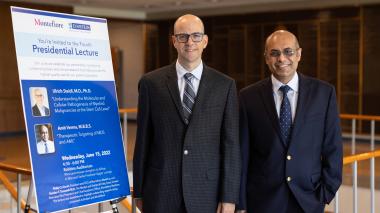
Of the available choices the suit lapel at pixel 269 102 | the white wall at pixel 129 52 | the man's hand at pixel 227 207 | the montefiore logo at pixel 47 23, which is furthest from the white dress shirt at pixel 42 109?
the white wall at pixel 129 52

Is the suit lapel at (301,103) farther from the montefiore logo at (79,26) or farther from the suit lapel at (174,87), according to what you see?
the montefiore logo at (79,26)

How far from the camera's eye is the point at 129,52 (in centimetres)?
1455

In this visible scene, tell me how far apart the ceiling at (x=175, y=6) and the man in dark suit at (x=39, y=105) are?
8795 mm

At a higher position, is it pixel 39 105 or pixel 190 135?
pixel 39 105

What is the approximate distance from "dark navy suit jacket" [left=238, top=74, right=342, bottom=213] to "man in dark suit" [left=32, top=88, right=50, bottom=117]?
1023 millimetres

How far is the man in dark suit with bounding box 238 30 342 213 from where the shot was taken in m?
2.64

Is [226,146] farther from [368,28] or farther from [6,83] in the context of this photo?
[6,83]

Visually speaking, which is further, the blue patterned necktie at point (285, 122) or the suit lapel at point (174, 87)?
the blue patterned necktie at point (285, 122)

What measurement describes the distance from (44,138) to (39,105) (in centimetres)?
17

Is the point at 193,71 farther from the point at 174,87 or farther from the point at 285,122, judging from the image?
the point at 285,122

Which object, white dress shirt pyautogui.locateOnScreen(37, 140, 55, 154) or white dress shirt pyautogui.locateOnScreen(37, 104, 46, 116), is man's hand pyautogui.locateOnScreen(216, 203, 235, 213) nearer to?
white dress shirt pyautogui.locateOnScreen(37, 140, 55, 154)

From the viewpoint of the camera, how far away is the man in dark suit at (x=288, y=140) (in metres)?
2.64

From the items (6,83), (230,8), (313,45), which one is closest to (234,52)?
(230,8)

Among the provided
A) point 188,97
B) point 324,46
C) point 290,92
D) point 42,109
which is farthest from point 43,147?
point 324,46
